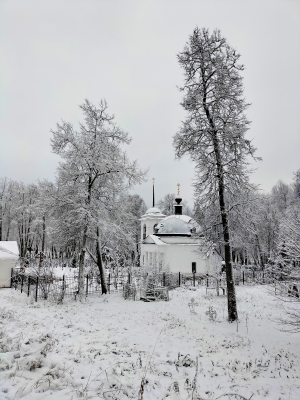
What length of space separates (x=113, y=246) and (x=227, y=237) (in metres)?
8.25

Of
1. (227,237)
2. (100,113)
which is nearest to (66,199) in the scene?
(100,113)

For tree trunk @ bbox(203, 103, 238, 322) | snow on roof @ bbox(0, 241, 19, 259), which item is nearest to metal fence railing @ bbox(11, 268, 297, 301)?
snow on roof @ bbox(0, 241, 19, 259)

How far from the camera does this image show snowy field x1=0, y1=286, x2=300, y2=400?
5289 millimetres

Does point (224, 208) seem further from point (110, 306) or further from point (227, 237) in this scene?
point (110, 306)

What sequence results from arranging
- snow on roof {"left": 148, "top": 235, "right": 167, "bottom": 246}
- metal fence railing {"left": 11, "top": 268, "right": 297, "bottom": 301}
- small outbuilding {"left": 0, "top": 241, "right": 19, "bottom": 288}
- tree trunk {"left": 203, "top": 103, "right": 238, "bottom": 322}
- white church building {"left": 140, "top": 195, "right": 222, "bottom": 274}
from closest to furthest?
1. tree trunk {"left": 203, "top": 103, "right": 238, "bottom": 322}
2. metal fence railing {"left": 11, "top": 268, "right": 297, "bottom": 301}
3. small outbuilding {"left": 0, "top": 241, "right": 19, "bottom": 288}
4. white church building {"left": 140, "top": 195, "right": 222, "bottom": 274}
5. snow on roof {"left": 148, "top": 235, "right": 167, "bottom": 246}

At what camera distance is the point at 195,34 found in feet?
39.3

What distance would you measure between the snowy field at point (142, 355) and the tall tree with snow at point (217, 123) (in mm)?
2542

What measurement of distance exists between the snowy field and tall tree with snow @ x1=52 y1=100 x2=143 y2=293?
4.68m

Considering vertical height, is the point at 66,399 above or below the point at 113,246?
below

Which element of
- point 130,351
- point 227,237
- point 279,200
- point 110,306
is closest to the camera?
point 130,351

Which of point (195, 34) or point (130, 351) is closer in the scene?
point (130, 351)

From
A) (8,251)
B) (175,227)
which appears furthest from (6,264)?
(175,227)

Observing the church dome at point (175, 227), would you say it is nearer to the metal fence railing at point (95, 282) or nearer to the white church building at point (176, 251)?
the white church building at point (176, 251)

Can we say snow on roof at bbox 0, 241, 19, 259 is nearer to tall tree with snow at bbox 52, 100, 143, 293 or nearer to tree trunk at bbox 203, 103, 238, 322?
tall tree with snow at bbox 52, 100, 143, 293
